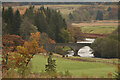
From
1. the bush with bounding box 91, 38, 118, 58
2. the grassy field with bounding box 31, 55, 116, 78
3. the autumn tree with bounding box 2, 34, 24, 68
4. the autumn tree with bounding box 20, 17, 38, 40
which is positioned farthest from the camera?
the bush with bounding box 91, 38, 118, 58

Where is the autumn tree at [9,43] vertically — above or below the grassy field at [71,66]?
above

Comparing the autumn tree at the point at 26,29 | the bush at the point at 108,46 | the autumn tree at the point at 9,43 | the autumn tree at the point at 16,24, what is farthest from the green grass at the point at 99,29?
the autumn tree at the point at 9,43

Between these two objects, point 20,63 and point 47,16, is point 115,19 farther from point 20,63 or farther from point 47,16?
point 20,63

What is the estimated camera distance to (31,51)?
381 inches

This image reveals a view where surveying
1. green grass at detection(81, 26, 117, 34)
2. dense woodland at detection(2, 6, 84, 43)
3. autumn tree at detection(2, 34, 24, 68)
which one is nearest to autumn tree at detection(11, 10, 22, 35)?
dense woodland at detection(2, 6, 84, 43)

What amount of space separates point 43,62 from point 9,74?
2245 mm

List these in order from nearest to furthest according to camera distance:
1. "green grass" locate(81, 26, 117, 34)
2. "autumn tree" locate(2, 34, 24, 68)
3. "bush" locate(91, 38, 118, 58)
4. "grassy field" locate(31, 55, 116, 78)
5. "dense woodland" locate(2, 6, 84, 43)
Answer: "grassy field" locate(31, 55, 116, 78), "autumn tree" locate(2, 34, 24, 68), "dense woodland" locate(2, 6, 84, 43), "green grass" locate(81, 26, 117, 34), "bush" locate(91, 38, 118, 58)

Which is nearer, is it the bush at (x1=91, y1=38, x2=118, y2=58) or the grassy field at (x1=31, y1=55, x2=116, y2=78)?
the grassy field at (x1=31, y1=55, x2=116, y2=78)

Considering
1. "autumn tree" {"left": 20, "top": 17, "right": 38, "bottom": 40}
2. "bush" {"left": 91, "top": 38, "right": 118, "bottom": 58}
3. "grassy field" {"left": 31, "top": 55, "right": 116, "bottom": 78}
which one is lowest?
"grassy field" {"left": 31, "top": 55, "right": 116, "bottom": 78}

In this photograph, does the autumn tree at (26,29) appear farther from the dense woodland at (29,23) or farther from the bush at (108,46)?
the bush at (108,46)

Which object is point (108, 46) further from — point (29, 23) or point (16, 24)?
point (16, 24)

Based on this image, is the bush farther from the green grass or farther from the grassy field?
the grassy field

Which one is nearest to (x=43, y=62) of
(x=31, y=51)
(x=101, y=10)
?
(x=31, y=51)

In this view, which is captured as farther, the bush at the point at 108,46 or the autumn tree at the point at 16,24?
the bush at the point at 108,46
